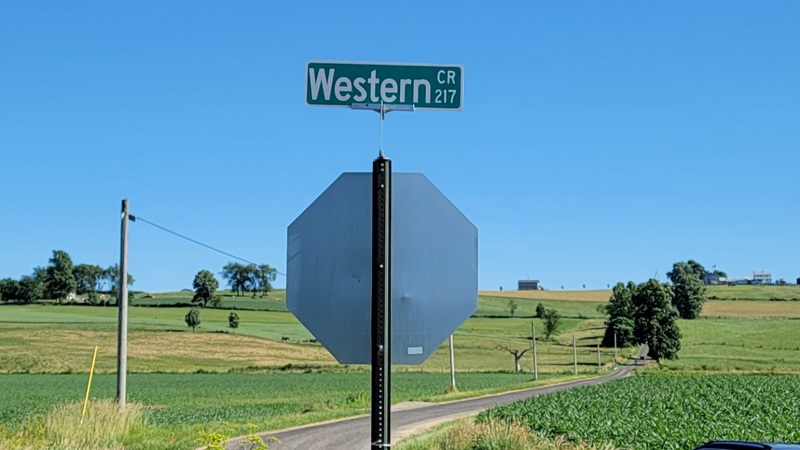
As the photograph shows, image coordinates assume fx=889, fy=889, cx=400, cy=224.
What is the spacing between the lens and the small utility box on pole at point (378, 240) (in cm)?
556

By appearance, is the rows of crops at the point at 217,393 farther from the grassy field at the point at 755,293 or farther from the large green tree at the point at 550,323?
the grassy field at the point at 755,293

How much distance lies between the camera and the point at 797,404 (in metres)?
28.7

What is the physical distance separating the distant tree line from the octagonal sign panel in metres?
133

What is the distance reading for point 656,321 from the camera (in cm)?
11175

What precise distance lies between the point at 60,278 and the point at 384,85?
474ft

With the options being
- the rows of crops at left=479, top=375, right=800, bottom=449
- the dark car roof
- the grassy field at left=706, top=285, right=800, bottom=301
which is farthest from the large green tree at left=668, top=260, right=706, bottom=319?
the dark car roof

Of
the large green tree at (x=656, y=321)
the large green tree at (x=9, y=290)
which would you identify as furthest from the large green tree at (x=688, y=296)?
the large green tree at (x=9, y=290)

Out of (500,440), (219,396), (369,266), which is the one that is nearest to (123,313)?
(500,440)

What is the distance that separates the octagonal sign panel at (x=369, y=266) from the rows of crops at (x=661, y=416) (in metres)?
11.1

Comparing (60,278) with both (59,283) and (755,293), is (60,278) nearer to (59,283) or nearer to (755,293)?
(59,283)

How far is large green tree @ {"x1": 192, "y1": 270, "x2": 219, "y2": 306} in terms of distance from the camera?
126938mm

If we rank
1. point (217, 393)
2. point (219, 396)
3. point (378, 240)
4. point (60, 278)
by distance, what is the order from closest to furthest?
1. point (378, 240)
2. point (219, 396)
3. point (217, 393)
4. point (60, 278)

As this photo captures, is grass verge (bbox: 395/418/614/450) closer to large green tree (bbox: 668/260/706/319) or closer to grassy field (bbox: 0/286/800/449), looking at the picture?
grassy field (bbox: 0/286/800/449)

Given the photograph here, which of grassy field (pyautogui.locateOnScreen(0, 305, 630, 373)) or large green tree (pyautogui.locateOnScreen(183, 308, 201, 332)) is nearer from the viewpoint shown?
grassy field (pyautogui.locateOnScreen(0, 305, 630, 373))
